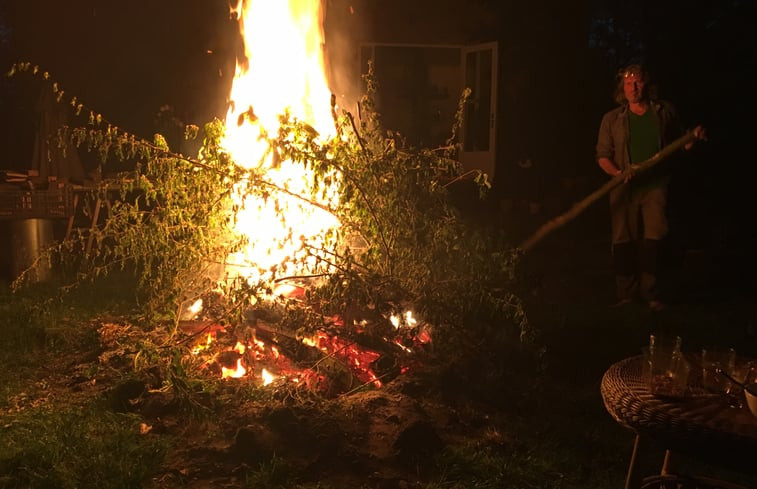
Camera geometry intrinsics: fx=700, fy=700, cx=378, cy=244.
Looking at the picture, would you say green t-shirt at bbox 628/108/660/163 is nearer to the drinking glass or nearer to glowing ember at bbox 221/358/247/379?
the drinking glass

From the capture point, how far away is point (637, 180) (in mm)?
6477

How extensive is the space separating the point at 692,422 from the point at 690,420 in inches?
0.6

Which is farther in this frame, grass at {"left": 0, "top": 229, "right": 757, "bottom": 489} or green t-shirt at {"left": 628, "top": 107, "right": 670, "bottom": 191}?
green t-shirt at {"left": 628, "top": 107, "right": 670, "bottom": 191}

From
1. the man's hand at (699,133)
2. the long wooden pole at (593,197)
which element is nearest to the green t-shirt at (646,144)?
→ the long wooden pole at (593,197)

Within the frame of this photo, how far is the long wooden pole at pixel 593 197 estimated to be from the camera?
17.7ft

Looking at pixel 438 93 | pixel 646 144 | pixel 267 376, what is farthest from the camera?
pixel 438 93

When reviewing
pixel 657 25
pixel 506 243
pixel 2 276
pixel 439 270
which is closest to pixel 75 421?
pixel 439 270

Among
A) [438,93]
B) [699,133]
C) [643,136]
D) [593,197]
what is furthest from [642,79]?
[438,93]

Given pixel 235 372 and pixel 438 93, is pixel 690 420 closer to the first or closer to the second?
pixel 235 372

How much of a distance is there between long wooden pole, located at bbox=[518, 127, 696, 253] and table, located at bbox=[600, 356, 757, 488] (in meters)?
2.56

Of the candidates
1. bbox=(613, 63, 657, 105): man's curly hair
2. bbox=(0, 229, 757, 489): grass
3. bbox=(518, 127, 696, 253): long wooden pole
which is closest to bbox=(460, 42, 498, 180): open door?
bbox=(613, 63, 657, 105): man's curly hair

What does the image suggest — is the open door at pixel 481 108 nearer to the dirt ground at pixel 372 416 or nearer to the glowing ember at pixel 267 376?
the dirt ground at pixel 372 416

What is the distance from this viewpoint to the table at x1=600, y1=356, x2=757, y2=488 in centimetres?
232

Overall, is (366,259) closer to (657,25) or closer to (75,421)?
(75,421)
